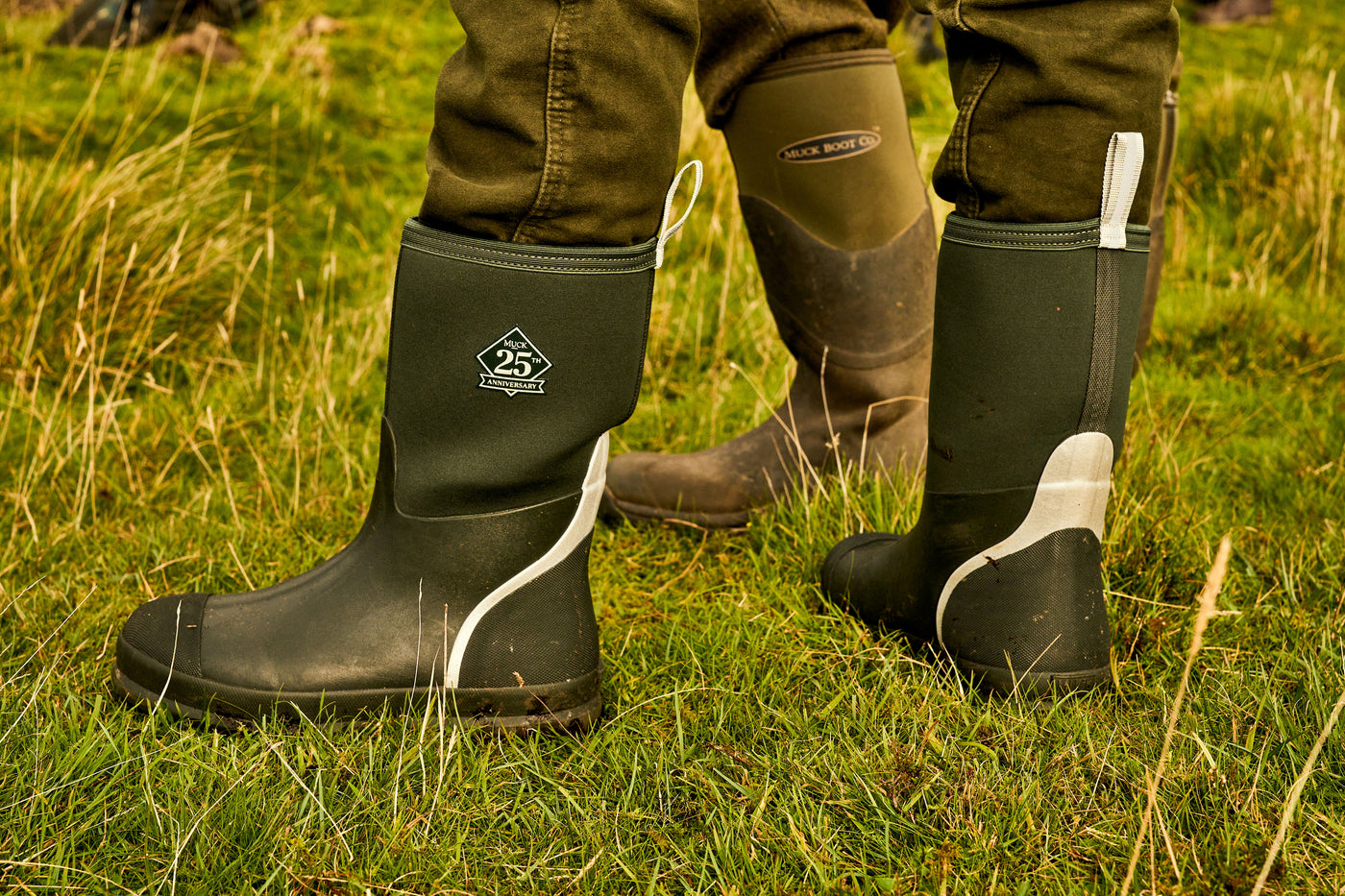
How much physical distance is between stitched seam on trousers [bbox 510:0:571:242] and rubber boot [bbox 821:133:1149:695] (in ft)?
1.80

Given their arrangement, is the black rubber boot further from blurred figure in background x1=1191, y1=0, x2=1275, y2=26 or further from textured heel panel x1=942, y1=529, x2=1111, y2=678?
blurred figure in background x1=1191, y1=0, x2=1275, y2=26

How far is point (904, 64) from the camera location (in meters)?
6.17

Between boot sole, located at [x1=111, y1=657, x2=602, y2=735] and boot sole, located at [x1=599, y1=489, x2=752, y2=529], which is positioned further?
boot sole, located at [x1=599, y1=489, x2=752, y2=529]

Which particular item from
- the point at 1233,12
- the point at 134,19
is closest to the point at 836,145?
the point at 134,19

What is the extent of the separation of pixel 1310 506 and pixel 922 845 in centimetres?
146

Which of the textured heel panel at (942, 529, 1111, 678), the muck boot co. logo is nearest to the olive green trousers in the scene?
the muck boot co. logo

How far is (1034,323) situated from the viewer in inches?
55.6

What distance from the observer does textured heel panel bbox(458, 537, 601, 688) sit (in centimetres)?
150

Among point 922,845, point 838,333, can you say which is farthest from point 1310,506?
point 922,845

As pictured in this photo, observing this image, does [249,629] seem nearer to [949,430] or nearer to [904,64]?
[949,430]

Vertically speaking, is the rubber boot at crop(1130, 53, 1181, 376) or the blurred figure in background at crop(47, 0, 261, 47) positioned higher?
the blurred figure in background at crop(47, 0, 261, 47)

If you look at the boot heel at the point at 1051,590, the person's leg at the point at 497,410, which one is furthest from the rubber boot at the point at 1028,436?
the person's leg at the point at 497,410

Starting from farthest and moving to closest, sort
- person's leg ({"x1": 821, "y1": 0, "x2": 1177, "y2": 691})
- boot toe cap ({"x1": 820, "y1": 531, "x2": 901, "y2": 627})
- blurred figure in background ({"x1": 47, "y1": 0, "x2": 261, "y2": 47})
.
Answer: blurred figure in background ({"x1": 47, "y1": 0, "x2": 261, "y2": 47})
boot toe cap ({"x1": 820, "y1": 531, "x2": 901, "y2": 627})
person's leg ({"x1": 821, "y1": 0, "x2": 1177, "y2": 691})

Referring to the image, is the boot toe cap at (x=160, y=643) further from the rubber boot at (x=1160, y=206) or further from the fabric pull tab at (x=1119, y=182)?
the rubber boot at (x=1160, y=206)
